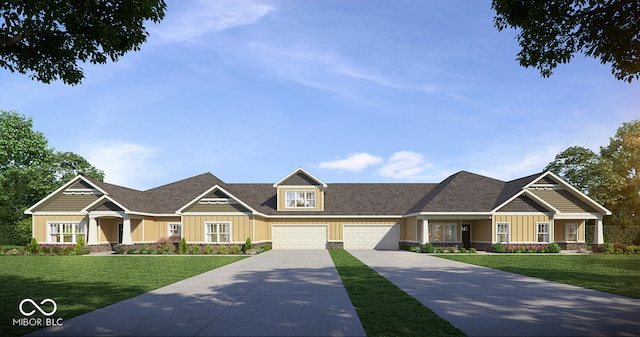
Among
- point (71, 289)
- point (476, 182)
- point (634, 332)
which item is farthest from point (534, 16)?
point (476, 182)

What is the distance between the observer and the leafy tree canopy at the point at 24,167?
155 ft

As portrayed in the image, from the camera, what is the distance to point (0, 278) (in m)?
16.2

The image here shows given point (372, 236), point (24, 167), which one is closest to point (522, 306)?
point (372, 236)

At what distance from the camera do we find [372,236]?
38.6 metres

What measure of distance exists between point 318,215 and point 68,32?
2799 centimetres

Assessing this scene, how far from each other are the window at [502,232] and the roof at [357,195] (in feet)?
4.42

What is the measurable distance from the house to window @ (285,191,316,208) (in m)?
0.09

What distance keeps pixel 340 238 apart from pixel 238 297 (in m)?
27.9

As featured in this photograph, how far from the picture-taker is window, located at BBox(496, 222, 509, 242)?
108ft

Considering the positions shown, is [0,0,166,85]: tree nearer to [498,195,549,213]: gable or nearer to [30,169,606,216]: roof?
[30,169,606,216]: roof

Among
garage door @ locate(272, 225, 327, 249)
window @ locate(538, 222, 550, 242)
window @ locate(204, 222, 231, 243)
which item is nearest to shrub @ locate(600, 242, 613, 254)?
window @ locate(538, 222, 550, 242)

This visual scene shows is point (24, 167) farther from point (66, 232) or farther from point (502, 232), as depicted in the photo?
point (502, 232)

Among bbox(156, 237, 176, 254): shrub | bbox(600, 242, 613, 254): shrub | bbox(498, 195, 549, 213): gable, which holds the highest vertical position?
bbox(498, 195, 549, 213): gable

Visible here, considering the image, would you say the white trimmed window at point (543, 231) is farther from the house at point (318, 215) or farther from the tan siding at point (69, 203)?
the tan siding at point (69, 203)
